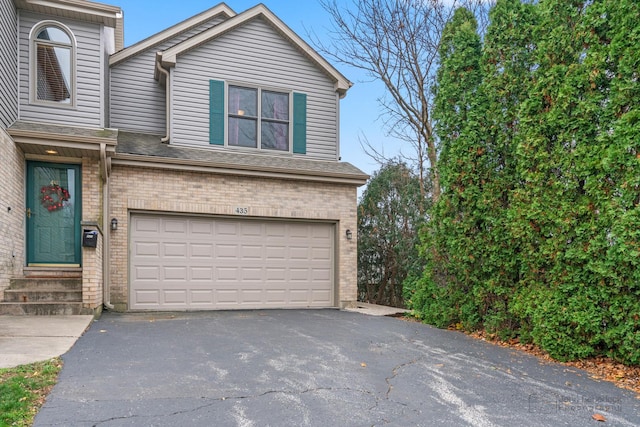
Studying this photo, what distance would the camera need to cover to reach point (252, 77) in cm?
1058

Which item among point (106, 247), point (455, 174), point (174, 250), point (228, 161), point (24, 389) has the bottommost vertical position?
point (24, 389)

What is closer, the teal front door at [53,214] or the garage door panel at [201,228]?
the teal front door at [53,214]

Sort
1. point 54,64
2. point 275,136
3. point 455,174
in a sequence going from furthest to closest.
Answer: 1. point 275,136
2. point 54,64
3. point 455,174

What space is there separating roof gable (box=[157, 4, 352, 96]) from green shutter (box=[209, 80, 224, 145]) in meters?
0.93

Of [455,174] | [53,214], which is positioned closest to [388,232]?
A: [455,174]

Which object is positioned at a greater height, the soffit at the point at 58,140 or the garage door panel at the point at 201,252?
the soffit at the point at 58,140

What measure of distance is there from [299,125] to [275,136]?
0.65 m

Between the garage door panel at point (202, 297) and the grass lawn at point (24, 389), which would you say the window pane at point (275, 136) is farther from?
the grass lawn at point (24, 389)

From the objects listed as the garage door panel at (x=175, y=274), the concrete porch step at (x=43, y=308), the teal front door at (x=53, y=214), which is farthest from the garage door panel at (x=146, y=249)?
the concrete porch step at (x=43, y=308)

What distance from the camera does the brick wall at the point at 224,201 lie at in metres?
8.80

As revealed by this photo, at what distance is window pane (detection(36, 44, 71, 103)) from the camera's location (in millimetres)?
8648

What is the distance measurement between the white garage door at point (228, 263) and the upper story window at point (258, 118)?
195 cm

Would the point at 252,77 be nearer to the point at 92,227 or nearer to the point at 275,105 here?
the point at 275,105

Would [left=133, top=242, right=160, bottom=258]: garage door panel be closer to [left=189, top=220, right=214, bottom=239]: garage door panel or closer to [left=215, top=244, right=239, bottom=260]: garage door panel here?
[left=189, top=220, right=214, bottom=239]: garage door panel
